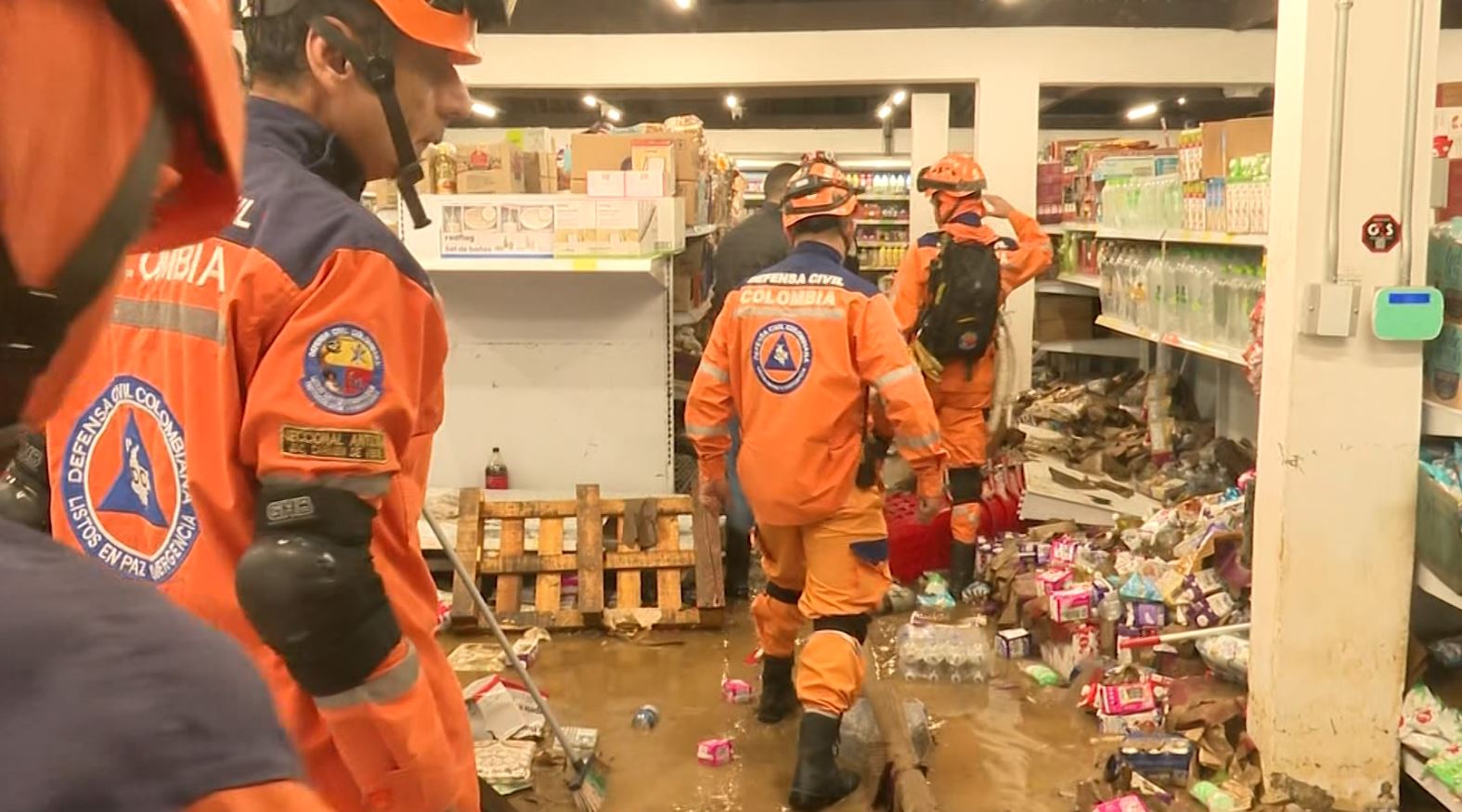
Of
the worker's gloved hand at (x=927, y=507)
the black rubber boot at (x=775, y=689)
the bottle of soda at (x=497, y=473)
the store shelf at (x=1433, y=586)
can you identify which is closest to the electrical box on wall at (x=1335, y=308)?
the store shelf at (x=1433, y=586)

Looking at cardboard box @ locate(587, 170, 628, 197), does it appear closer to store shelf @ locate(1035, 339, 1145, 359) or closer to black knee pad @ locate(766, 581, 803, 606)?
black knee pad @ locate(766, 581, 803, 606)

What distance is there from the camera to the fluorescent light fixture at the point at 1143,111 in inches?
645

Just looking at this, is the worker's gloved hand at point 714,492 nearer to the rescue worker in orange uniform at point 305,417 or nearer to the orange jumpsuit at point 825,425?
the orange jumpsuit at point 825,425

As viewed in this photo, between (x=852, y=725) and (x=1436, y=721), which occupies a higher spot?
(x=1436, y=721)

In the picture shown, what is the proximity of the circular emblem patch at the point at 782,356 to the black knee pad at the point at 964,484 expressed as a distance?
7.48ft

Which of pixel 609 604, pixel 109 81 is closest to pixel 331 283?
pixel 109 81

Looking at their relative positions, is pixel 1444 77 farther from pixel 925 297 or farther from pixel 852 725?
pixel 852 725

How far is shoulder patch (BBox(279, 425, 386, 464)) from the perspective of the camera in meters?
1.41

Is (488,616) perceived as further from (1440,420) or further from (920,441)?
(1440,420)

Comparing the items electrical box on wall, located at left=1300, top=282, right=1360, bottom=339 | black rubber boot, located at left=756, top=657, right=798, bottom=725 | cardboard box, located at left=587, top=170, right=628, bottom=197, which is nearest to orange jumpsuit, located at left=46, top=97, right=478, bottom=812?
electrical box on wall, located at left=1300, top=282, right=1360, bottom=339

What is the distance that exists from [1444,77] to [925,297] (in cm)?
597

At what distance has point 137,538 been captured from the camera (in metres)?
1.53

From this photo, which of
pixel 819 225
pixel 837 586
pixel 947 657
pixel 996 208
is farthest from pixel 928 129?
pixel 837 586

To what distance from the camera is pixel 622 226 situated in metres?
5.34
